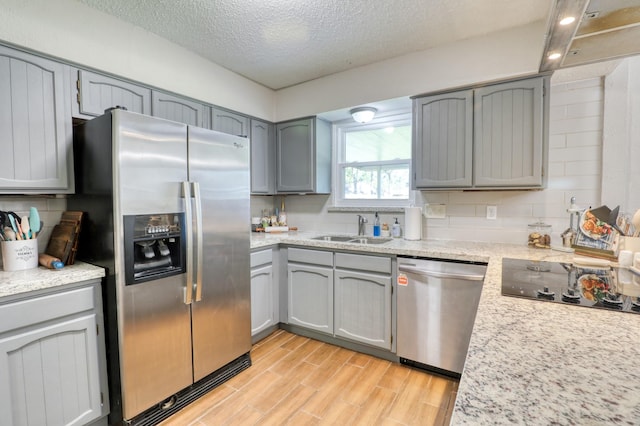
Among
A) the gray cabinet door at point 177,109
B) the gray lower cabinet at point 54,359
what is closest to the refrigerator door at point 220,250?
the gray lower cabinet at point 54,359

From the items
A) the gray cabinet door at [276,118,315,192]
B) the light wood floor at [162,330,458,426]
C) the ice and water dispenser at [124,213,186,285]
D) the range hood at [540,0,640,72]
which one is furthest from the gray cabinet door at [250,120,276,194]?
the range hood at [540,0,640,72]

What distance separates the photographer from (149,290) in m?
1.70

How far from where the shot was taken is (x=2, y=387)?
1329 millimetres

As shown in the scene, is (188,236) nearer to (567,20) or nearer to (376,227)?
(376,227)

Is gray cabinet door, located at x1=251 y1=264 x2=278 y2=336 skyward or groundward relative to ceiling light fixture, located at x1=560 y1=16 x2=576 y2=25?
groundward

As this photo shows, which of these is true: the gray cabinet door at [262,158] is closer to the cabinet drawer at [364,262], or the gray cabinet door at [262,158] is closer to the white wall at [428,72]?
the white wall at [428,72]

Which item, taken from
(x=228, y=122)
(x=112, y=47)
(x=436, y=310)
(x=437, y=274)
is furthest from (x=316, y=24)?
(x=436, y=310)

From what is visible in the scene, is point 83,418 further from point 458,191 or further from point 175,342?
point 458,191

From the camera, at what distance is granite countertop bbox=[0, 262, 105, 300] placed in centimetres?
136

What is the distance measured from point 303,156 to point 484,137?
1644 mm

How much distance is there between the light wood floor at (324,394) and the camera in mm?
1772

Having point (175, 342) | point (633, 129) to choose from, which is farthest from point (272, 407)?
point (633, 129)

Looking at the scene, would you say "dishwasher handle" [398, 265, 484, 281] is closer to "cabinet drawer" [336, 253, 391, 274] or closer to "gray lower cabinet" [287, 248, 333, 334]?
"cabinet drawer" [336, 253, 391, 274]

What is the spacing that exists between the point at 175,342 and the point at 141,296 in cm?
37
